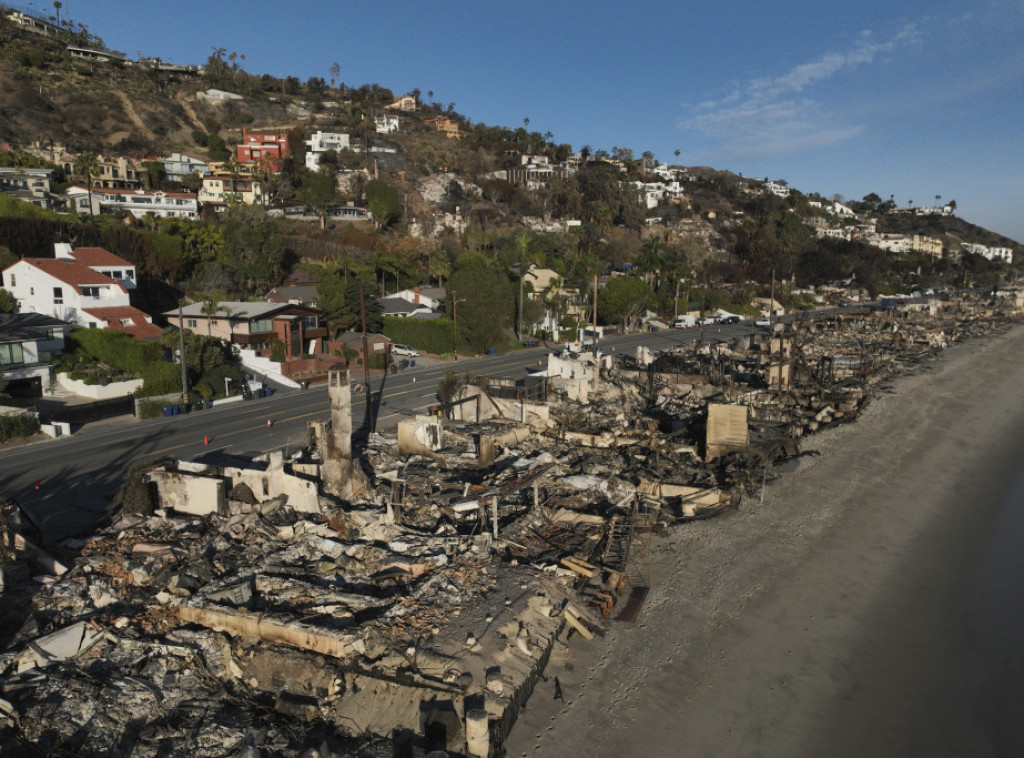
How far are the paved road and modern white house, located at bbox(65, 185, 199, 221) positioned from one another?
47.3m

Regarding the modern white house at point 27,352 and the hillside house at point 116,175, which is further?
the hillside house at point 116,175

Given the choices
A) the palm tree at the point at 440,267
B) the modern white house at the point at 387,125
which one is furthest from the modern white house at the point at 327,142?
the palm tree at the point at 440,267

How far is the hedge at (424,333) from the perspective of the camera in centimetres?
4969

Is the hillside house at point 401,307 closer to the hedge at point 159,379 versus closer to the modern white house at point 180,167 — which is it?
the hedge at point 159,379

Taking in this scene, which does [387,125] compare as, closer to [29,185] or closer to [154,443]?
[29,185]

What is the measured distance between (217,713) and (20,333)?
1156 inches

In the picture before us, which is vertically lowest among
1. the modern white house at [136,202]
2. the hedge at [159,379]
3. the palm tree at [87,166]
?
the hedge at [159,379]

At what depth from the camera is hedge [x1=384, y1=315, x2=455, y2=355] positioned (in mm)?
49688

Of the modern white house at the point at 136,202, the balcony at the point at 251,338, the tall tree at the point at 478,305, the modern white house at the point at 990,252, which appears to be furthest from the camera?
the modern white house at the point at 990,252

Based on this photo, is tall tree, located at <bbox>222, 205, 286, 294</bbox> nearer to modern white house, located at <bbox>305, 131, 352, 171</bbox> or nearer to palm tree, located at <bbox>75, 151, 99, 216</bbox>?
palm tree, located at <bbox>75, 151, 99, 216</bbox>

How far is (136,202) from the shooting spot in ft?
241

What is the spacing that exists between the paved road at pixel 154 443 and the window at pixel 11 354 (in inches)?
245

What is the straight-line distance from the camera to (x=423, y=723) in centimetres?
1055

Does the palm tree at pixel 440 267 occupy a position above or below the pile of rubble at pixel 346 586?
above
